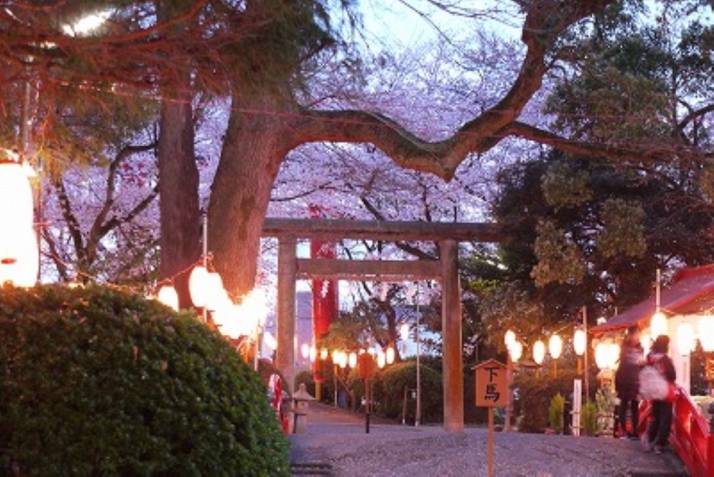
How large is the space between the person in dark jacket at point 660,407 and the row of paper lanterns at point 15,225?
28.3ft

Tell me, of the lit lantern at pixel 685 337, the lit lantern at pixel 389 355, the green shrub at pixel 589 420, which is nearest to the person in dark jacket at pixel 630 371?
the lit lantern at pixel 685 337

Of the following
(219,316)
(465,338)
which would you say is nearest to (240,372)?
(219,316)

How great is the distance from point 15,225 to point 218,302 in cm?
554

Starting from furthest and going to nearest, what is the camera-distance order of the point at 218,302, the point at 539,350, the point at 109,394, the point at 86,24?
the point at 539,350 → the point at 218,302 → the point at 86,24 → the point at 109,394

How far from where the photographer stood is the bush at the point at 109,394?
186 inches

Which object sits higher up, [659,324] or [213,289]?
[213,289]

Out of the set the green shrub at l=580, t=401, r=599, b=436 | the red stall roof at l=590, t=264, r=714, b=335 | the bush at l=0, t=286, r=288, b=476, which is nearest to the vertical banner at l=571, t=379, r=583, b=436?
the green shrub at l=580, t=401, r=599, b=436

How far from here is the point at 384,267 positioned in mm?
20844

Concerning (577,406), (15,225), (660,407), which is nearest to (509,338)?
(577,406)

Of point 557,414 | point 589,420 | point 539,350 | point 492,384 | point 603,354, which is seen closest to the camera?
point 492,384

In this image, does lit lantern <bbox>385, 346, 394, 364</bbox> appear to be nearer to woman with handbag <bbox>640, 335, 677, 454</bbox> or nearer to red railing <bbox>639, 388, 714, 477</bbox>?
red railing <bbox>639, 388, 714, 477</bbox>

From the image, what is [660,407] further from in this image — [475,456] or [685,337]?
[475,456]

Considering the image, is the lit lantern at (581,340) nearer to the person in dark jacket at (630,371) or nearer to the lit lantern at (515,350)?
the lit lantern at (515,350)

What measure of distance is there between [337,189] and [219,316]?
10235 millimetres
